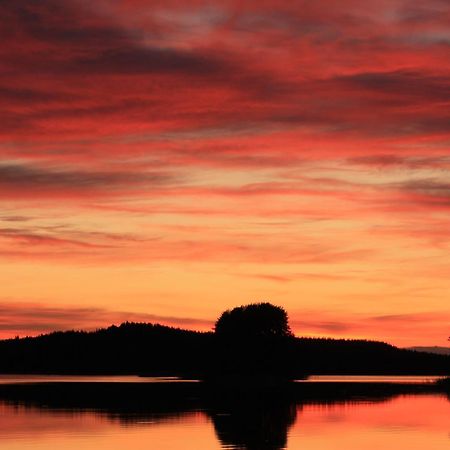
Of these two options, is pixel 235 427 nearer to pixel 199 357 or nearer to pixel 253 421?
pixel 253 421

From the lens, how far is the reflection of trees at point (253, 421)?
45.5 metres

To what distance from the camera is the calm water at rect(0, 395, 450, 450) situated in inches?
1790

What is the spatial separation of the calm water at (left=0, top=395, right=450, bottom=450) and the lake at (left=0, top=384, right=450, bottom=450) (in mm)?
34

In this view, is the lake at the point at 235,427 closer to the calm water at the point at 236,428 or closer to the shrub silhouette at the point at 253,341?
the calm water at the point at 236,428

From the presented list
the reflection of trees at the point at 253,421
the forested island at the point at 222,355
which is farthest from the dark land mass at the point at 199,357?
the reflection of trees at the point at 253,421

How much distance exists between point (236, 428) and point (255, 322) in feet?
319

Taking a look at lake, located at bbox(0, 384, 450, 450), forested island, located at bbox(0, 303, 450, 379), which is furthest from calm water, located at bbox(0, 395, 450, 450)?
forested island, located at bbox(0, 303, 450, 379)

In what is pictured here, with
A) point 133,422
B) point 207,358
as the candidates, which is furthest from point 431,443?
point 207,358

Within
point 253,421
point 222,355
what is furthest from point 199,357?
point 253,421

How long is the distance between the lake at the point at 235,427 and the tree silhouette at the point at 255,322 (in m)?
77.1

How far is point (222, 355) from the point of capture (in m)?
150

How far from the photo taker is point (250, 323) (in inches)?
5866

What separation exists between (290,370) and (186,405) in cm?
7901

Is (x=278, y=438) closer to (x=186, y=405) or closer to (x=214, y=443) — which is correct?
(x=214, y=443)
